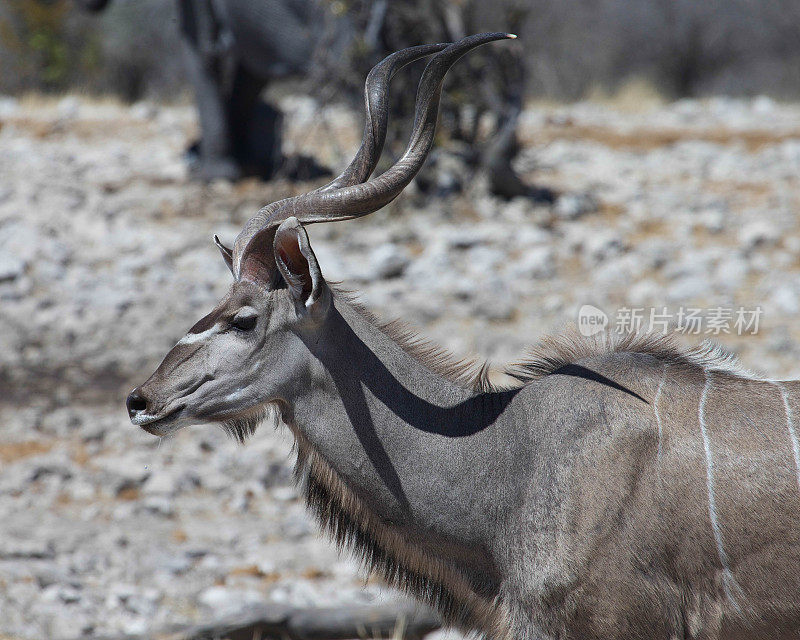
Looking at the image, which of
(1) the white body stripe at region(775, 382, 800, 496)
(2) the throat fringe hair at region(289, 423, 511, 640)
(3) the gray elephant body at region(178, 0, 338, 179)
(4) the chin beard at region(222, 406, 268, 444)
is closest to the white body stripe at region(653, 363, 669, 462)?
(1) the white body stripe at region(775, 382, 800, 496)

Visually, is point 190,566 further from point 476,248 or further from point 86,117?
point 86,117

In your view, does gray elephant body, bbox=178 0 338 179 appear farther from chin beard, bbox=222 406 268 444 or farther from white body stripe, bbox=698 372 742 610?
white body stripe, bbox=698 372 742 610

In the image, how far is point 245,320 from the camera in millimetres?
3248

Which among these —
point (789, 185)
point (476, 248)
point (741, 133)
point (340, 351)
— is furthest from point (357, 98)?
point (340, 351)

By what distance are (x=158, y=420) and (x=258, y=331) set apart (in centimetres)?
43

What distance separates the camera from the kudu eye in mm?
3242

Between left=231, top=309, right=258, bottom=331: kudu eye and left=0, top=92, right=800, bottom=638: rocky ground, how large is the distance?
1.86 m

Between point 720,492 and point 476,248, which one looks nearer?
point 720,492

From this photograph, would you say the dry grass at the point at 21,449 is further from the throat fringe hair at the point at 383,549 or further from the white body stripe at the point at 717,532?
the white body stripe at the point at 717,532

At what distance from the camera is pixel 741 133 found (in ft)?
41.0

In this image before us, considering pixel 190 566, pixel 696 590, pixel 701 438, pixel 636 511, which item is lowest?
pixel 190 566

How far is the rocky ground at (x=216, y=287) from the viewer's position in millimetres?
5262

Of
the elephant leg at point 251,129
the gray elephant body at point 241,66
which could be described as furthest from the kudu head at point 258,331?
the elephant leg at point 251,129

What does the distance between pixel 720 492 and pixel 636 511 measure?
260mm
